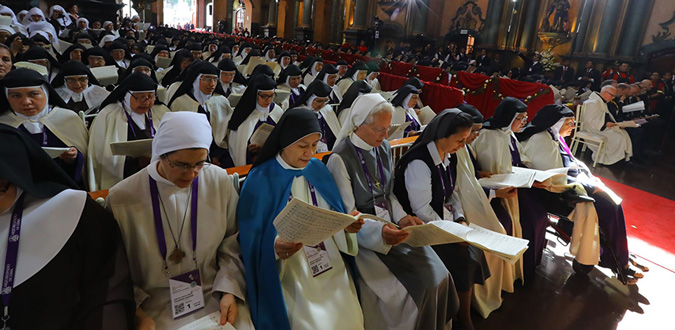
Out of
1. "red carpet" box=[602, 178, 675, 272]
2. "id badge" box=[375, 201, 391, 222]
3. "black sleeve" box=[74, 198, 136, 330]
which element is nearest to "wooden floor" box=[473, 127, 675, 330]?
"red carpet" box=[602, 178, 675, 272]

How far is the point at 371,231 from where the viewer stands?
2502 mm

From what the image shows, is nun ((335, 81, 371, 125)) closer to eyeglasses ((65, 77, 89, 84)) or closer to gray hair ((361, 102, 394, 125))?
gray hair ((361, 102, 394, 125))

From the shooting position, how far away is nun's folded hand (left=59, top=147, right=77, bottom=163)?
2.99 meters

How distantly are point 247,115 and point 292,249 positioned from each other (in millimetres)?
2736

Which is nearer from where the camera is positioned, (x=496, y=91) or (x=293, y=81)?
(x=293, y=81)

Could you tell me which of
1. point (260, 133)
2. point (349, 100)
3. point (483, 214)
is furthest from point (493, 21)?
point (260, 133)

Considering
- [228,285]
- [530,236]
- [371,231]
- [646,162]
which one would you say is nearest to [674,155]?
[646,162]

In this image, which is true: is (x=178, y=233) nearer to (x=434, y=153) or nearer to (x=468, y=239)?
(x=468, y=239)

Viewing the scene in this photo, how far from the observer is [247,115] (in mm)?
4426

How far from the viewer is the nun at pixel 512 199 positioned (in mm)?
3564

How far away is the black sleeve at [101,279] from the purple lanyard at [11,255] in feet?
0.68

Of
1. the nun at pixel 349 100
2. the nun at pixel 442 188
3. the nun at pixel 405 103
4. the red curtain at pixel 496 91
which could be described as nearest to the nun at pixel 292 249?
the nun at pixel 442 188

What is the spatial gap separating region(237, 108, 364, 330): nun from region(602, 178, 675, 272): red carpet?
3.92 metres

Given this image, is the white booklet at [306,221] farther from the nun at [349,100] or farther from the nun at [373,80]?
the nun at [373,80]
